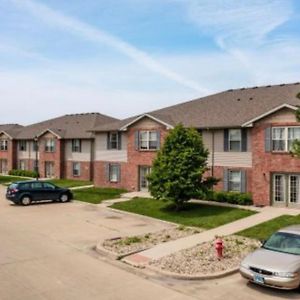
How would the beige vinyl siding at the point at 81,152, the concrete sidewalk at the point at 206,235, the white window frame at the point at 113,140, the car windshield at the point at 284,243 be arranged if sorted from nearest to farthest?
the car windshield at the point at 284,243
the concrete sidewalk at the point at 206,235
the white window frame at the point at 113,140
the beige vinyl siding at the point at 81,152

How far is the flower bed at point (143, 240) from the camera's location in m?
18.1

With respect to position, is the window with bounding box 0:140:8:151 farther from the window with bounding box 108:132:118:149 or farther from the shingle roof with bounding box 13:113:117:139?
the window with bounding box 108:132:118:149

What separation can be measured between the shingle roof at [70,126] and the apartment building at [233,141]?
30.8 ft

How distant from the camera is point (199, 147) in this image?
2714 cm

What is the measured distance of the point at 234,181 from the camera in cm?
2994

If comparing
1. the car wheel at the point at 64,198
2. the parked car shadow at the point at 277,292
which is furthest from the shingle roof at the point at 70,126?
the parked car shadow at the point at 277,292

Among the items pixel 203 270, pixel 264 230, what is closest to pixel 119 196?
pixel 264 230

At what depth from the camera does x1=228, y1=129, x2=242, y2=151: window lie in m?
29.6

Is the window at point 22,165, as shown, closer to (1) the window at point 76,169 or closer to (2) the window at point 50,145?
(2) the window at point 50,145

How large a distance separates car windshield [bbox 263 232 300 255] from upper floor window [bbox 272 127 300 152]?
1261 centimetres

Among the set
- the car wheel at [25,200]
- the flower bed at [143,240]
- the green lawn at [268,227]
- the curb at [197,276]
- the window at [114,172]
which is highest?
the window at [114,172]

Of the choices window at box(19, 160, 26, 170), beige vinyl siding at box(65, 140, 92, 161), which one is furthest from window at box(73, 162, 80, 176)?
window at box(19, 160, 26, 170)

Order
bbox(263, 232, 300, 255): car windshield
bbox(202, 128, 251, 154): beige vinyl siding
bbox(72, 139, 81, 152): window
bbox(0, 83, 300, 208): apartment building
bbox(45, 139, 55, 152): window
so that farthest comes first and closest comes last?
bbox(45, 139, 55, 152): window < bbox(72, 139, 81, 152): window < bbox(202, 128, 251, 154): beige vinyl siding < bbox(0, 83, 300, 208): apartment building < bbox(263, 232, 300, 255): car windshield

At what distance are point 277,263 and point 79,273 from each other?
608cm
